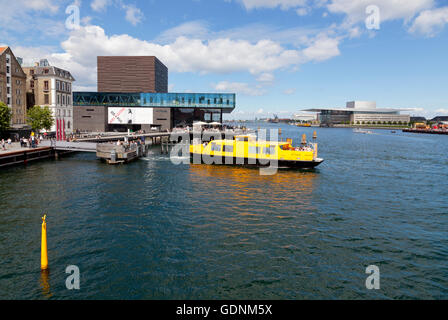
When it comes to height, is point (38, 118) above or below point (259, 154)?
above

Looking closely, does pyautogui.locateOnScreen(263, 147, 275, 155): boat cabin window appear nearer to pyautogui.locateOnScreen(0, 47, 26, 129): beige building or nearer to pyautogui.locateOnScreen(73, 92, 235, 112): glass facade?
pyautogui.locateOnScreen(0, 47, 26, 129): beige building

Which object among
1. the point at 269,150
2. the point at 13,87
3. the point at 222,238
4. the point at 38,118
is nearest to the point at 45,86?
the point at 13,87

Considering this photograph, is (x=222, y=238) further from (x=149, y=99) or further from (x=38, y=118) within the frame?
(x=149, y=99)

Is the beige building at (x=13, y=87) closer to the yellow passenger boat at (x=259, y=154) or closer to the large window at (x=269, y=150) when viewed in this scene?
the yellow passenger boat at (x=259, y=154)

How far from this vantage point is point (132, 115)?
107 metres

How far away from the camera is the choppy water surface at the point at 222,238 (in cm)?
1273

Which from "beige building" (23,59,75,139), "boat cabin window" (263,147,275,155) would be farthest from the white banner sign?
"boat cabin window" (263,147,275,155)

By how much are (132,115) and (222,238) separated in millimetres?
96639

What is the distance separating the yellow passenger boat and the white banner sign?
66.7 metres

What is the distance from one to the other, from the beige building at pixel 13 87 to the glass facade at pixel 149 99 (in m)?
31.2

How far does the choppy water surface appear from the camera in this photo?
12727 mm
